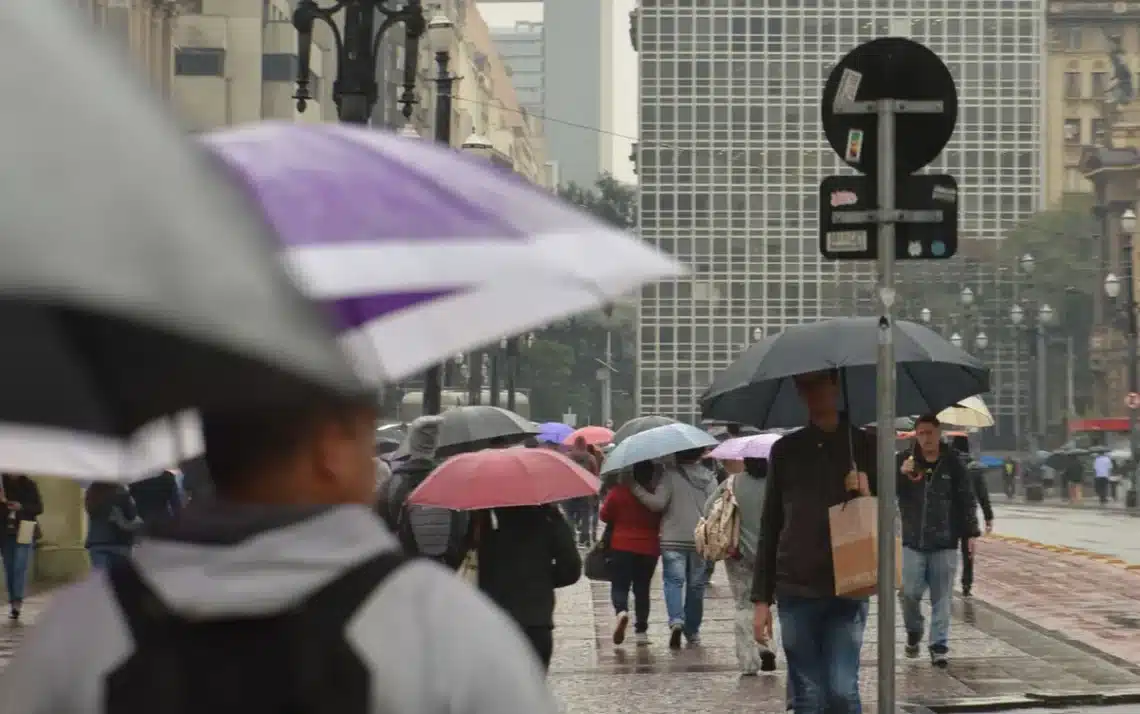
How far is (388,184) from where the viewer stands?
8.93ft

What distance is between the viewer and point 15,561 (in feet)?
65.4

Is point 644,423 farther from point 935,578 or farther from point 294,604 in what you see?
point 294,604

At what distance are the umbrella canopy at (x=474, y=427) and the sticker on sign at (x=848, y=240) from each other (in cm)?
504

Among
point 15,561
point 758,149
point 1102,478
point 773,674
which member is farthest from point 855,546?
point 758,149

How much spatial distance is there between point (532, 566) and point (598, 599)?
14.0 meters

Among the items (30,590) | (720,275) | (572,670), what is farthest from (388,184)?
(720,275)

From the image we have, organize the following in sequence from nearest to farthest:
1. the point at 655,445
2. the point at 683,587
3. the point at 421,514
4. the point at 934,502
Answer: the point at 421,514 < the point at 934,502 < the point at 655,445 < the point at 683,587

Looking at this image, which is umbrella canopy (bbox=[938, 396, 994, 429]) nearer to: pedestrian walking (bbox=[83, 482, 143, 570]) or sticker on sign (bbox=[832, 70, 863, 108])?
pedestrian walking (bbox=[83, 482, 143, 570])

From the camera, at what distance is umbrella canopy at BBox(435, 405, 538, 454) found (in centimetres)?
1335

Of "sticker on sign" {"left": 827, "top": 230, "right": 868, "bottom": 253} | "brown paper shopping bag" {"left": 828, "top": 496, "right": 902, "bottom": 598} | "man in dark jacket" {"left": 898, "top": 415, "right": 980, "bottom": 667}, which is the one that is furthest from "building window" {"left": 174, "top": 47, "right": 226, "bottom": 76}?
"sticker on sign" {"left": 827, "top": 230, "right": 868, "bottom": 253}

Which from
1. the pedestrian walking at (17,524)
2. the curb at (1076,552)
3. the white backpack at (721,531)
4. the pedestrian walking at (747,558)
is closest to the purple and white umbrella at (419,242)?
the pedestrian walking at (747,558)

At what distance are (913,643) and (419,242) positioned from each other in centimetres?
1400

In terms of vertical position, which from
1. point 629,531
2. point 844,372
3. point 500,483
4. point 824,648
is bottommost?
point 629,531

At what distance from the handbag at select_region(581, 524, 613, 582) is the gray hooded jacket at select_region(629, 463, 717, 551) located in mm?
412
